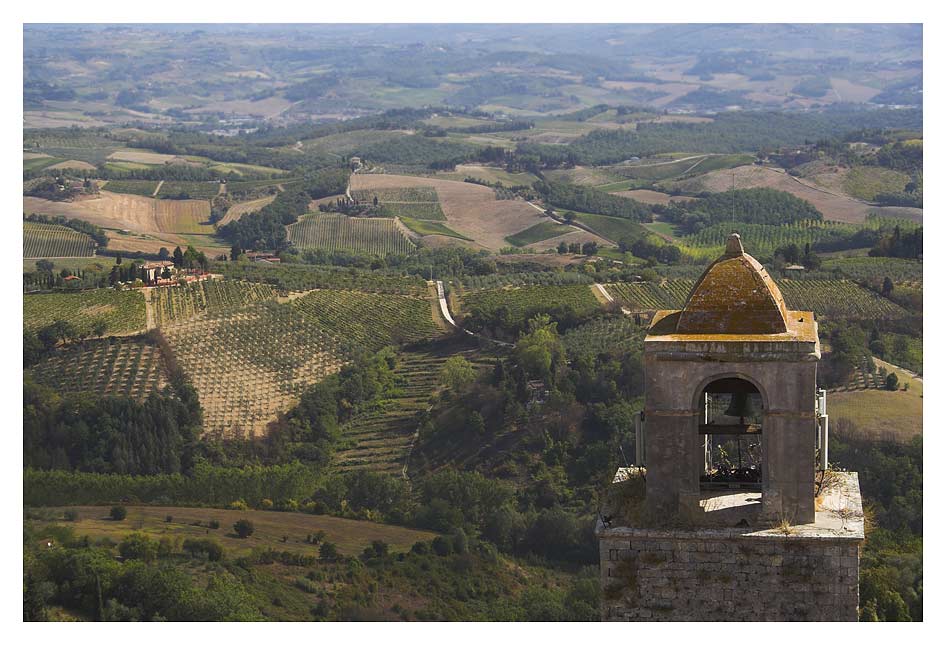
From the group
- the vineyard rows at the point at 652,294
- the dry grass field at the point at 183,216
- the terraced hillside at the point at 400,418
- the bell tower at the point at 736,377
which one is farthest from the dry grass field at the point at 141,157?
the bell tower at the point at 736,377

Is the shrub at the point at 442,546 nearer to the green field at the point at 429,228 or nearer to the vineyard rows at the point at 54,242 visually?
the vineyard rows at the point at 54,242

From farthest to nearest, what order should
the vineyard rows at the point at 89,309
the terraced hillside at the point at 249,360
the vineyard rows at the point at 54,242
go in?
the vineyard rows at the point at 54,242 < the vineyard rows at the point at 89,309 < the terraced hillside at the point at 249,360

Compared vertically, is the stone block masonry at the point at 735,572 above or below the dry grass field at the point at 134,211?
above

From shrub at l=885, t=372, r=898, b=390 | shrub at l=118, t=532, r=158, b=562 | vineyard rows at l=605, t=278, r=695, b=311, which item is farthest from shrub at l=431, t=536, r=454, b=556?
vineyard rows at l=605, t=278, r=695, b=311

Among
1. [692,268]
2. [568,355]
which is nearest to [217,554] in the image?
[568,355]

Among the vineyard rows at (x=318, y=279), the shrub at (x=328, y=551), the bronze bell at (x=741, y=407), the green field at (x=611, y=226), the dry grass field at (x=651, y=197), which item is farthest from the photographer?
the dry grass field at (x=651, y=197)

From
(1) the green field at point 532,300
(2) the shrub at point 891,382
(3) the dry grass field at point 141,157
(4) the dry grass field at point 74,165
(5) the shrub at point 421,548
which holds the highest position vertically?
(4) the dry grass field at point 74,165

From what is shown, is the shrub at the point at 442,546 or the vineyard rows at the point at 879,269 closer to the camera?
the shrub at the point at 442,546

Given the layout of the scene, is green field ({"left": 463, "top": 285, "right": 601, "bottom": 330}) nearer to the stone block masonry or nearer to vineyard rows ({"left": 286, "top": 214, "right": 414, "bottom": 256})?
vineyard rows ({"left": 286, "top": 214, "right": 414, "bottom": 256})
